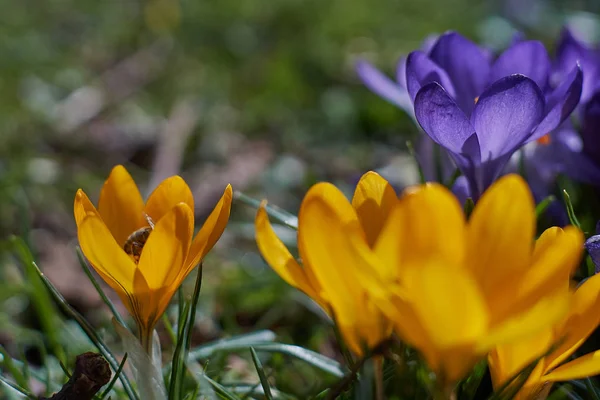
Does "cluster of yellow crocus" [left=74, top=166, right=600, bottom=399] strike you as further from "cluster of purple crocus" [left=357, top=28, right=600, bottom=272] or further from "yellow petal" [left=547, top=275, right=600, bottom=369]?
"cluster of purple crocus" [left=357, top=28, right=600, bottom=272]

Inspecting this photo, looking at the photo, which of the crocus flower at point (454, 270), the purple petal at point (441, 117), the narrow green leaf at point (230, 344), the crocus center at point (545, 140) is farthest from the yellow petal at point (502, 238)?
the crocus center at point (545, 140)

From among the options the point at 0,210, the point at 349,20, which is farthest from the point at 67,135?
the point at 349,20

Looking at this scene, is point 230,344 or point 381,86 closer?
point 230,344

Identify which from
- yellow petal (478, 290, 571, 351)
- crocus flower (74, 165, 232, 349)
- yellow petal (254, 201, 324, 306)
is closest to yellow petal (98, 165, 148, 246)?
crocus flower (74, 165, 232, 349)

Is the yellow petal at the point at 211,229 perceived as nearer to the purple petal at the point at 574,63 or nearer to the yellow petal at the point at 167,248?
the yellow petal at the point at 167,248

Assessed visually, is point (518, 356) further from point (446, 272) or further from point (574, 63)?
point (574, 63)

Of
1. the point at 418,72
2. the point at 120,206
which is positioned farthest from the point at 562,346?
the point at 120,206
